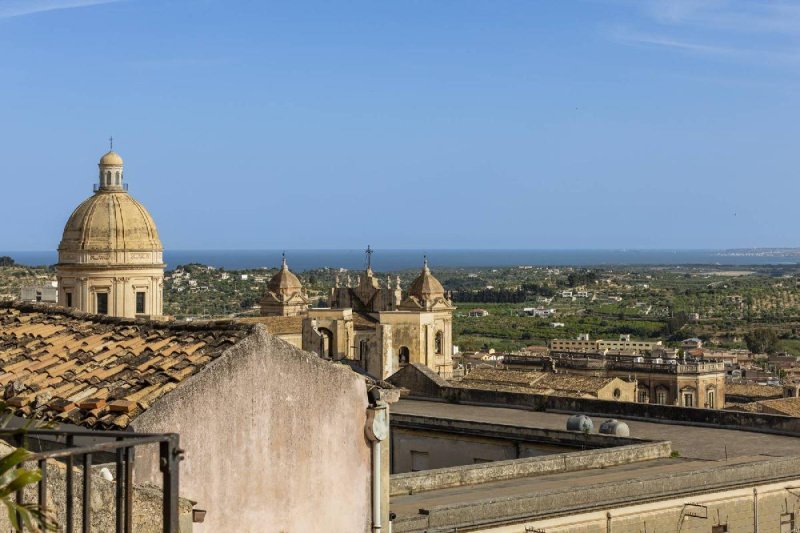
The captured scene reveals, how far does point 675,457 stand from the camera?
2025 centimetres

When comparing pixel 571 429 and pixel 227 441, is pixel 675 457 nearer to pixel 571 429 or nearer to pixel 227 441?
pixel 571 429

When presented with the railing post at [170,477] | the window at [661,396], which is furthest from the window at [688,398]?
the railing post at [170,477]

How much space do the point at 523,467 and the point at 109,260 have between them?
31.0 metres

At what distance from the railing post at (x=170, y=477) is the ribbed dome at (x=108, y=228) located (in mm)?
40827

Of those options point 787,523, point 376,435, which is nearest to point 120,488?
point 376,435

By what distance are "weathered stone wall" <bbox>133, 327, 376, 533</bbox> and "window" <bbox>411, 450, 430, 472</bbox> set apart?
10754 mm

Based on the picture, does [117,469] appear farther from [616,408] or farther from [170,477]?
[616,408]

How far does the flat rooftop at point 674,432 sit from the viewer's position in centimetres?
2095

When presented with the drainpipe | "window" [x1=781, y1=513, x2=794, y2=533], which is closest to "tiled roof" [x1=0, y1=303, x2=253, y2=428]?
the drainpipe

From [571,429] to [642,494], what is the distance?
4.56 metres

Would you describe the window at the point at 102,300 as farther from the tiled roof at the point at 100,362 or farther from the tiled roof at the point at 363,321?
the tiled roof at the point at 100,362

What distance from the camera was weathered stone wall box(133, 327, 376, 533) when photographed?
31.6 feet

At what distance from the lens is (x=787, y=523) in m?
19.1

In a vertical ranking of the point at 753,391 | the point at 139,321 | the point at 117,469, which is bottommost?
the point at 753,391
